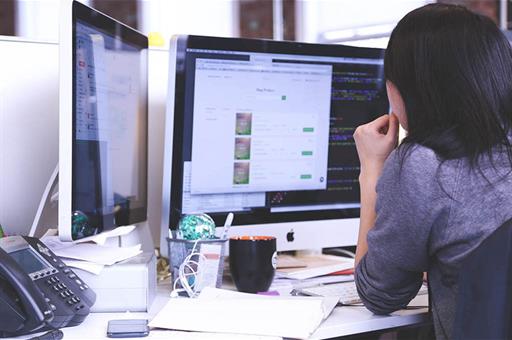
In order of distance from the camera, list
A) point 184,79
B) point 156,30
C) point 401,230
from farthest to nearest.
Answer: point 156,30, point 184,79, point 401,230

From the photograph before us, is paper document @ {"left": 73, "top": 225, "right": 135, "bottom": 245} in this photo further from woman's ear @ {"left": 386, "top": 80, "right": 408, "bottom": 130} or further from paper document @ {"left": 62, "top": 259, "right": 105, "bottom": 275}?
woman's ear @ {"left": 386, "top": 80, "right": 408, "bottom": 130}

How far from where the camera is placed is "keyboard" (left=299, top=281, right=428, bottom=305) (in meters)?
A: 1.30

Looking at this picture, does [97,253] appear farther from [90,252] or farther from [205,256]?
[205,256]

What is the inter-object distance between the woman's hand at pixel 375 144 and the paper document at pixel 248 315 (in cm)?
25

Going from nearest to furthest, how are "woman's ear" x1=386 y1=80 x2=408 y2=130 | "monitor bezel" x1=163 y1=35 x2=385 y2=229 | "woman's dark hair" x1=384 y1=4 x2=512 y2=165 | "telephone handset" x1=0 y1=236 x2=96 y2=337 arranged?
"telephone handset" x1=0 y1=236 x2=96 y2=337 → "woman's dark hair" x1=384 y1=4 x2=512 y2=165 → "woman's ear" x1=386 y1=80 x2=408 y2=130 → "monitor bezel" x1=163 y1=35 x2=385 y2=229

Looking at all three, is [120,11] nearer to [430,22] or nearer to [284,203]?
[284,203]

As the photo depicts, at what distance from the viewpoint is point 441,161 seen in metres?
1.08

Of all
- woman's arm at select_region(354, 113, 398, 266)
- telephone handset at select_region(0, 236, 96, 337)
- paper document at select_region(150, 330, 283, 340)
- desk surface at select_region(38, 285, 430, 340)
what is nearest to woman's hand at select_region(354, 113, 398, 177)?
woman's arm at select_region(354, 113, 398, 266)

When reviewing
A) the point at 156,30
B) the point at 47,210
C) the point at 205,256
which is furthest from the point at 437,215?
the point at 156,30

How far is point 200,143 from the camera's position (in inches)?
57.4

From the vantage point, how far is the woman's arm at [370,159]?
4.23 ft

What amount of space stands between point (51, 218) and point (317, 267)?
549 millimetres

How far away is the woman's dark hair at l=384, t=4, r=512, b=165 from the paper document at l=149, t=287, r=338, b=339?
0.30 metres

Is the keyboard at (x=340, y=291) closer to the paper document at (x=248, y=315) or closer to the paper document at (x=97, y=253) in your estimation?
the paper document at (x=248, y=315)
